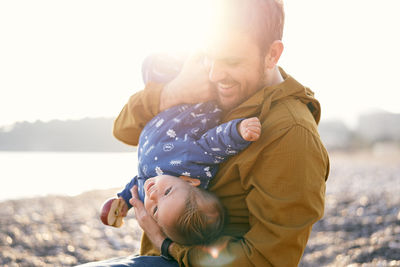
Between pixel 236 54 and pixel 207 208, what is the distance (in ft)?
2.72

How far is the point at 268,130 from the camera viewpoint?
6.63 feet

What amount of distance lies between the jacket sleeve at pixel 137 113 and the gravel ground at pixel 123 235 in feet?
9.73

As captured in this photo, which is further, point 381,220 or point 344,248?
point 381,220

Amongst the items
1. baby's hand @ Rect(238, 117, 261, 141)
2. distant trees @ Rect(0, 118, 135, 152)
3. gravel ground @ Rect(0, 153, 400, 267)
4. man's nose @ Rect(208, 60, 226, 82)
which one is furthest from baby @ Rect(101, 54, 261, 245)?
distant trees @ Rect(0, 118, 135, 152)

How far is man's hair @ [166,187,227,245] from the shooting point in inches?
82.0

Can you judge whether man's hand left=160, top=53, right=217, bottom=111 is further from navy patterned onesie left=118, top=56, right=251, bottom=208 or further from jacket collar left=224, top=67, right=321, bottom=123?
jacket collar left=224, top=67, right=321, bottom=123

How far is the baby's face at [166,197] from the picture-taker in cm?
212

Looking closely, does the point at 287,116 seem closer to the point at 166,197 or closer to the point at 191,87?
the point at 191,87

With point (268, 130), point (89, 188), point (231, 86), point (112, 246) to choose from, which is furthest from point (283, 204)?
point (89, 188)

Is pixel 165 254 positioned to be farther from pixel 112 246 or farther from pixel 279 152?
pixel 112 246

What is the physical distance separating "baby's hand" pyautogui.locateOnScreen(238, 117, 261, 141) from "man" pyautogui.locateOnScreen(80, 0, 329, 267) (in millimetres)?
95

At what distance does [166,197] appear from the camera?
2156 mm

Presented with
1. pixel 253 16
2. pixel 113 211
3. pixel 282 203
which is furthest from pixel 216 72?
pixel 113 211

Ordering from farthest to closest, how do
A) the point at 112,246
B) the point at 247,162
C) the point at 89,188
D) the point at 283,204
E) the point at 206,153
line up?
1. the point at 89,188
2. the point at 112,246
3. the point at 206,153
4. the point at 247,162
5. the point at 283,204
